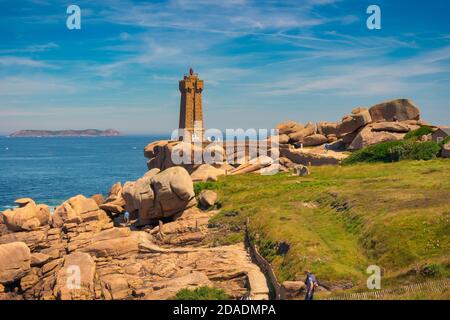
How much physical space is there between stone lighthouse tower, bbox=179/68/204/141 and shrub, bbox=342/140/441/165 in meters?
31.1

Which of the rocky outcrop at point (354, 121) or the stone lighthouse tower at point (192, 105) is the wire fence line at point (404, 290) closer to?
the rocky outcrop at point (354, 121)

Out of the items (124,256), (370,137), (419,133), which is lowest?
(124,256)

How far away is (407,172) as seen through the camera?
1501 inches

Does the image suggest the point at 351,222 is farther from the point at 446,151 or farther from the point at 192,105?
the point at 192,105

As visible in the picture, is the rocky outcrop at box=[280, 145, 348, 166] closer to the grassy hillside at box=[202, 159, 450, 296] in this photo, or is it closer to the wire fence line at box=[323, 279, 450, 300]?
the grassy hillside at box=[202, 159, 450, 296]

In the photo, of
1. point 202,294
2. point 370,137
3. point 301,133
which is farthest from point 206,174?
point 202,294

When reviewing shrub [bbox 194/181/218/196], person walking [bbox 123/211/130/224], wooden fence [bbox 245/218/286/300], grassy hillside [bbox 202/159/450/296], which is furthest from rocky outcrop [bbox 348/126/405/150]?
person walking [bbox 123/211/130/224]

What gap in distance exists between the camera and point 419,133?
52375 mm

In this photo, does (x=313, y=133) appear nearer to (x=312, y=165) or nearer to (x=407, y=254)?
(x=312, y=165)

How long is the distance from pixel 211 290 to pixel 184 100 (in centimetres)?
5501

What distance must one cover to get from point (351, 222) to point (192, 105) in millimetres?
51270

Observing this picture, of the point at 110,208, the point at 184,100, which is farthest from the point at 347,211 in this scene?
the point at 184,100

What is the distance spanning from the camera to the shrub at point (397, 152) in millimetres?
45250

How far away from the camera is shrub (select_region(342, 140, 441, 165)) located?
45250mm
